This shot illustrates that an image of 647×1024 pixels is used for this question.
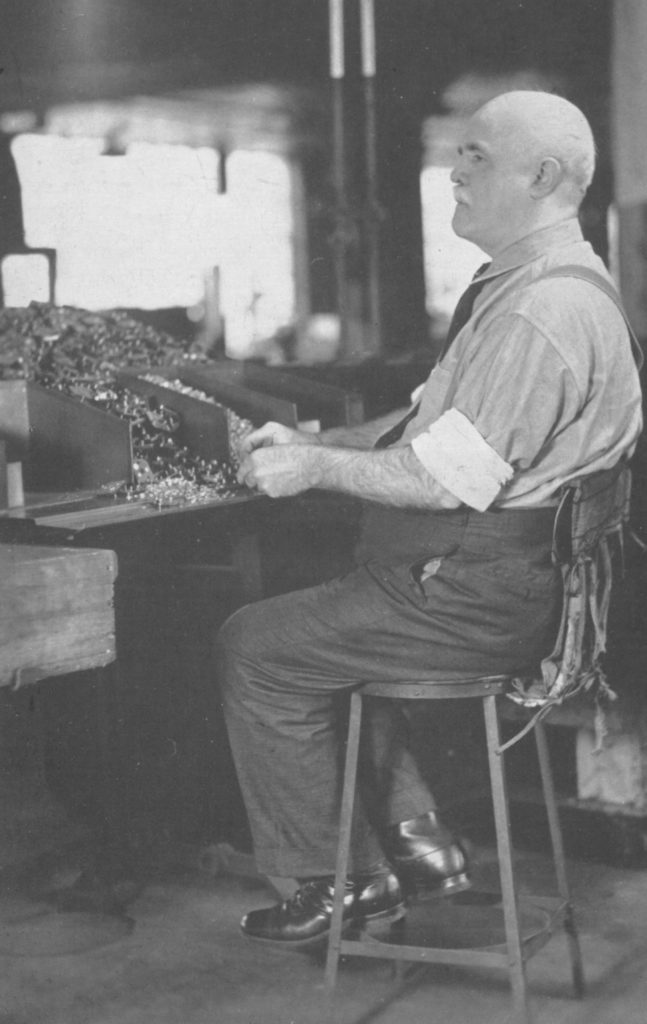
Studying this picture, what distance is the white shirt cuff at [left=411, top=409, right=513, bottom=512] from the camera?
7.82 ft

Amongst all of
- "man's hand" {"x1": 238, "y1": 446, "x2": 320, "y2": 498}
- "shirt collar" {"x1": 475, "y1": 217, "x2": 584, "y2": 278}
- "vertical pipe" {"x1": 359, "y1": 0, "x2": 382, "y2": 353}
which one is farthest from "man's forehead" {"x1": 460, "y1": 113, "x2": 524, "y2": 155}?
"vertical pipe" {"x1": 359, "y1": 0, "x2": 382, "y2": 353}

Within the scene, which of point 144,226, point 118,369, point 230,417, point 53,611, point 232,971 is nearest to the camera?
point 53,611

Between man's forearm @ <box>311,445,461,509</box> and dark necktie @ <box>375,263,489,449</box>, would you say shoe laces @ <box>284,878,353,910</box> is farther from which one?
dark necktie @ <box>375,263,489,449</box>

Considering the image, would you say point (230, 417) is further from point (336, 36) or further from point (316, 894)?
point (336, 36)

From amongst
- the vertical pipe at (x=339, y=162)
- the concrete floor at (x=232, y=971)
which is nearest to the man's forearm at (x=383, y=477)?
the concrete floor at (x=232, y=971)

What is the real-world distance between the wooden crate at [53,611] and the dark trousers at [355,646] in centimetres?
46

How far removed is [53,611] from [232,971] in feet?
3.61

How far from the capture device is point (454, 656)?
2.53 m

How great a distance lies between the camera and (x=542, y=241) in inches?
103

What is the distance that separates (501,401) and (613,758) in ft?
4.60

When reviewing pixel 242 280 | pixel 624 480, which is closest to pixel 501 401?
pixel 624 480

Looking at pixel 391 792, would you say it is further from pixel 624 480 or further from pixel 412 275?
pixel 412 275

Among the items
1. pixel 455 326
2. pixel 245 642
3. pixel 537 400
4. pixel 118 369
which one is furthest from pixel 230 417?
pixel 537 400

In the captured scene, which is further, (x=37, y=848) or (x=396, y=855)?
(x=37, y=848)
